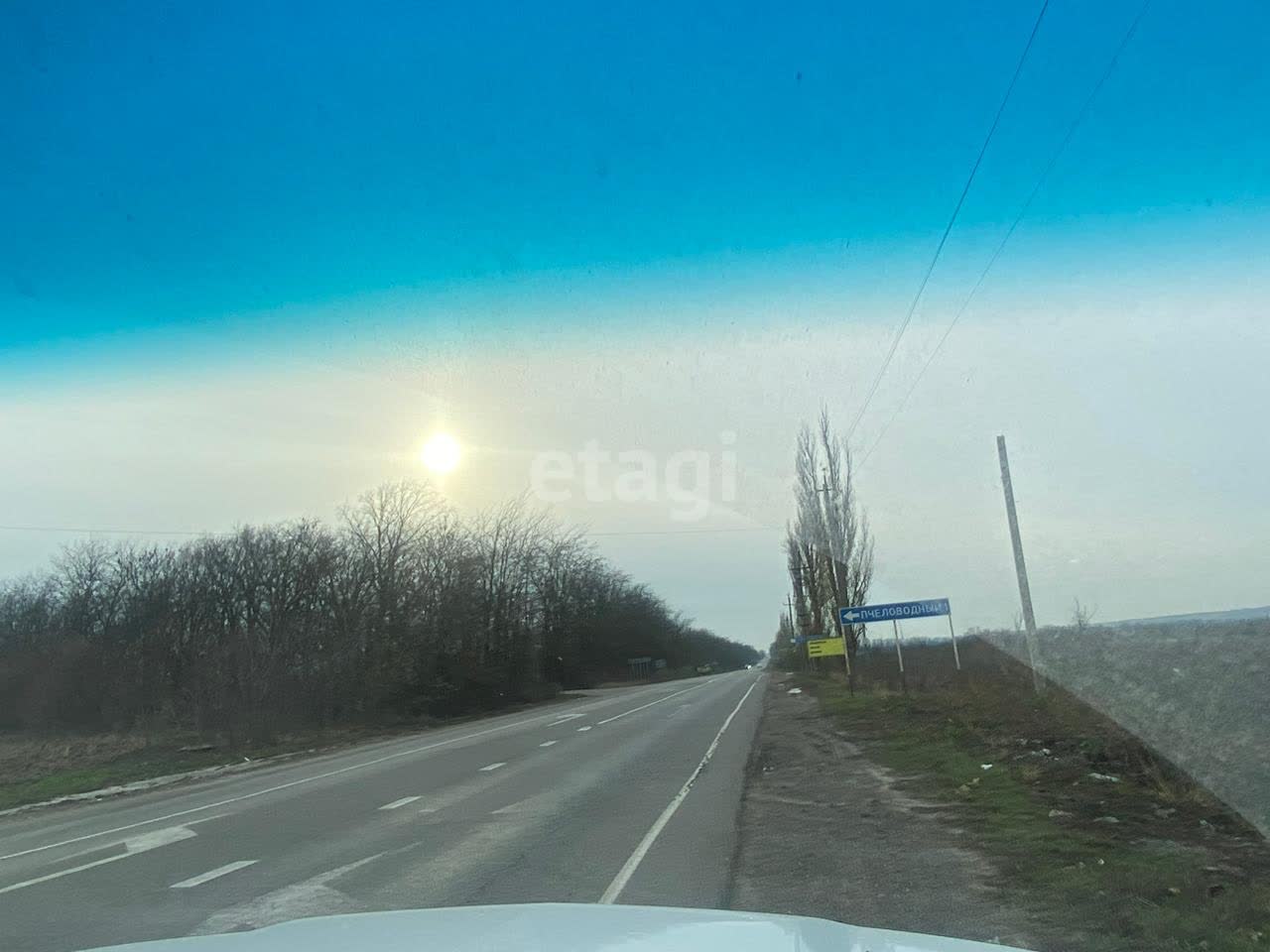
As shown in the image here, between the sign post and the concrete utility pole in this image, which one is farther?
the sign post

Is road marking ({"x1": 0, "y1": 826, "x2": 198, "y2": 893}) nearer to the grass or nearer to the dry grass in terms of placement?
the grass

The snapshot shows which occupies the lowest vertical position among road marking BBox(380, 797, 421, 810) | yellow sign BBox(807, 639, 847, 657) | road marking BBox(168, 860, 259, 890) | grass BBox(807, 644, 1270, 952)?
grass BBox(807, 644, 1270, 952)

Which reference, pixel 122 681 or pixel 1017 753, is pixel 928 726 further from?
pixel 122 681

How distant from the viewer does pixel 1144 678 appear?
54.0 feet

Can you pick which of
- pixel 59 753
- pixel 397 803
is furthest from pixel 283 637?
pixel 397 803

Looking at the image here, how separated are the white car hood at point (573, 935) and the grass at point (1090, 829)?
230 cm

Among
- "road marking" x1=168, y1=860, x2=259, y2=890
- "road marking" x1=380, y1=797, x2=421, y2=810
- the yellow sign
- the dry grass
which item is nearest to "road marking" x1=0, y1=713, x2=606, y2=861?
"road marking" x1=380, y1=797, x2=421, y2=810

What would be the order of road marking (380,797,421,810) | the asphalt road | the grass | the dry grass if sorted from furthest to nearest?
the dry grass < road marking (380,797,421,810) < the asphalt road < the grass

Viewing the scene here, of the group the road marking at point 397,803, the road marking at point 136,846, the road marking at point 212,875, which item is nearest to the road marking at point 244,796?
the road marking at point 136,846

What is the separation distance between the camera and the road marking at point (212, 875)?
28.3 ft

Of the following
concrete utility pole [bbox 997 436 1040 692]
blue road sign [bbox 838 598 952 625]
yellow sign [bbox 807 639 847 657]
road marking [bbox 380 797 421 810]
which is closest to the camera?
road marking [bbox 380 797 421 810]

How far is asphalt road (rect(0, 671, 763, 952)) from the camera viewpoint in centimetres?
750

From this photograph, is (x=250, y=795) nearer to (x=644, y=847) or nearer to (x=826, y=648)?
(x=644, y=847)

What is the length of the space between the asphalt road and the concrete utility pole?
6814 millimetres
